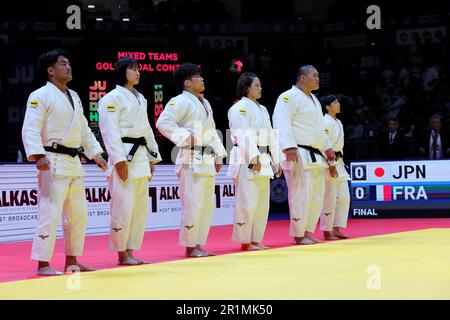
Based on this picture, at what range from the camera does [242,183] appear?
381 inches

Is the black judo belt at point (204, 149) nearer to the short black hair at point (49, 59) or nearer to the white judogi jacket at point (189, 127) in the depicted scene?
the white judogi jacket at point (189, 127)

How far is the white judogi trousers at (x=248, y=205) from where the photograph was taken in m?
9.62

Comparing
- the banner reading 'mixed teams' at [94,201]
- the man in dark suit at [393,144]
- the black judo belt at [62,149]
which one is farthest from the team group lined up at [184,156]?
the man in dark suit at [393,144]

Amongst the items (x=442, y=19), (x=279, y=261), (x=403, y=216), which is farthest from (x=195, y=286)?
(x=442, y=19)

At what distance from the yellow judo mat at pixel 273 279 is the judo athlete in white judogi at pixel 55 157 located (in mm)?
397

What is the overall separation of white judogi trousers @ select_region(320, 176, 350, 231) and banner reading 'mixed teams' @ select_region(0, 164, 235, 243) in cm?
319

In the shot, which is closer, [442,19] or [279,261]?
[279,261]

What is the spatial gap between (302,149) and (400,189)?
20.6 feet

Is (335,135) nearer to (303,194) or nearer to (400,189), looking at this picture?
(303,194)

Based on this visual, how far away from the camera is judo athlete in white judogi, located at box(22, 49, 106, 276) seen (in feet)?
23.5

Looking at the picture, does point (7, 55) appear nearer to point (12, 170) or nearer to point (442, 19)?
point (12, 170)

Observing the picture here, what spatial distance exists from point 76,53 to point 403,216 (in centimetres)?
662

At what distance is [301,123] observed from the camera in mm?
10188

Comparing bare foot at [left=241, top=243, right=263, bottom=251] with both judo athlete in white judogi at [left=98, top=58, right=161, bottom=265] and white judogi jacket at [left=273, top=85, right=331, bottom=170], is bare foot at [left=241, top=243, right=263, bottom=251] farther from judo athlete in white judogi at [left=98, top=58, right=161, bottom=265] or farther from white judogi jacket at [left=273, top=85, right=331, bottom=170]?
judo athlete in white judogi at [left=98, top=58, right=161, bottom=265]
